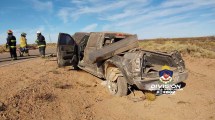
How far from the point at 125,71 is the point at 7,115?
116 inches

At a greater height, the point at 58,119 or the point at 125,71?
the point at 125,71

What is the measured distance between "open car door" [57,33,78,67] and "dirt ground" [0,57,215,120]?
955 mm

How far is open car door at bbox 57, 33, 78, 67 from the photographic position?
8.80 metres

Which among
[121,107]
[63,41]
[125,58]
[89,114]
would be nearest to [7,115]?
[89,114]

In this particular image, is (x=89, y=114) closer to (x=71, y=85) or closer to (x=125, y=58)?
(x=125, y=58)

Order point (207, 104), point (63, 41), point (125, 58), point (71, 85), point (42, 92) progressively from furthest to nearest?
1. point (63, 41)
2. point (71, 85)
3. point (42, 92)
4. point (125, 58)
5. point (207, 104)

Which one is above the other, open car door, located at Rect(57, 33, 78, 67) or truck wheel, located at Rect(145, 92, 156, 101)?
open car door, located at Rect(57, 33, 78, 67)

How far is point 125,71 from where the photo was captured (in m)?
6.04
